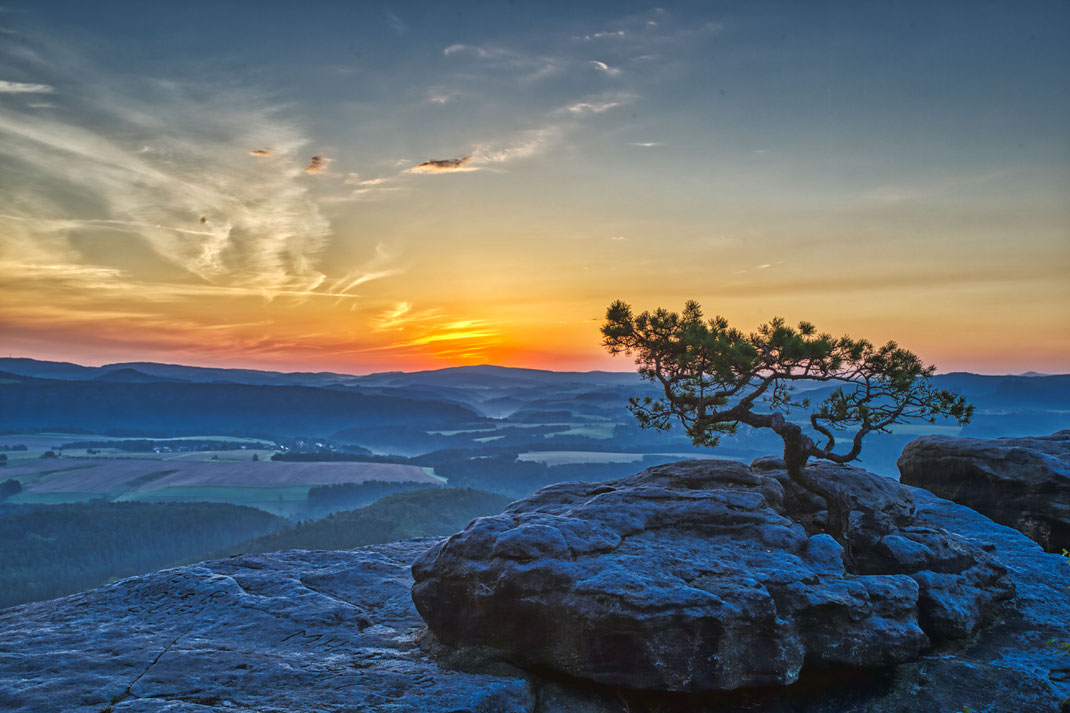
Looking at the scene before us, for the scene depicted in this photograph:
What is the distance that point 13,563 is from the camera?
545 feet

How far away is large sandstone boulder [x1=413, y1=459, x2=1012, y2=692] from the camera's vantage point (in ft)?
46.2

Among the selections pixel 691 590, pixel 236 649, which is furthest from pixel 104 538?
pixel 691 590

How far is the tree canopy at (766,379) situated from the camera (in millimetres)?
21844

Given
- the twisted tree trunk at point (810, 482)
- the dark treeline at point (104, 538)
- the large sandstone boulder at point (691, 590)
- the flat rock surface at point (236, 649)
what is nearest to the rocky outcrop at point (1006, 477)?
the large sandstone boulder at point (691, 590)

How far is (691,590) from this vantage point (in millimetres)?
14648

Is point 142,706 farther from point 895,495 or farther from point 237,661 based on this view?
point 895,495

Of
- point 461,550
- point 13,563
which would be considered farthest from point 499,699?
point 13,563

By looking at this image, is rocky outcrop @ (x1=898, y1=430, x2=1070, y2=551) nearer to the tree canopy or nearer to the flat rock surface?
the tree canopy

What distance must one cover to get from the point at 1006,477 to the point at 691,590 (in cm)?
2214

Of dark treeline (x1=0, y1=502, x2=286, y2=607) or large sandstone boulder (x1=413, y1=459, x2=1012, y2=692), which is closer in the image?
large sandstone boulder (x1=413, y1=459, x2=1012, y2=692)

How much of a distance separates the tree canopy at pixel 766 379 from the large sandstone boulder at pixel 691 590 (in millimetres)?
3739

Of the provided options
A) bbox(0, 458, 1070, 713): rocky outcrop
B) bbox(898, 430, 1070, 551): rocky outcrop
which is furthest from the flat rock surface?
bbox(898, 430, 1070, 551): rocky outcrop

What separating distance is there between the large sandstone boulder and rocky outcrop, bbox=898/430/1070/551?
7799 millimetres

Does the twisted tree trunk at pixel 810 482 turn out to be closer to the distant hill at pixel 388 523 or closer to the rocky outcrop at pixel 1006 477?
the rocky outcrop at pixel 1006 477
